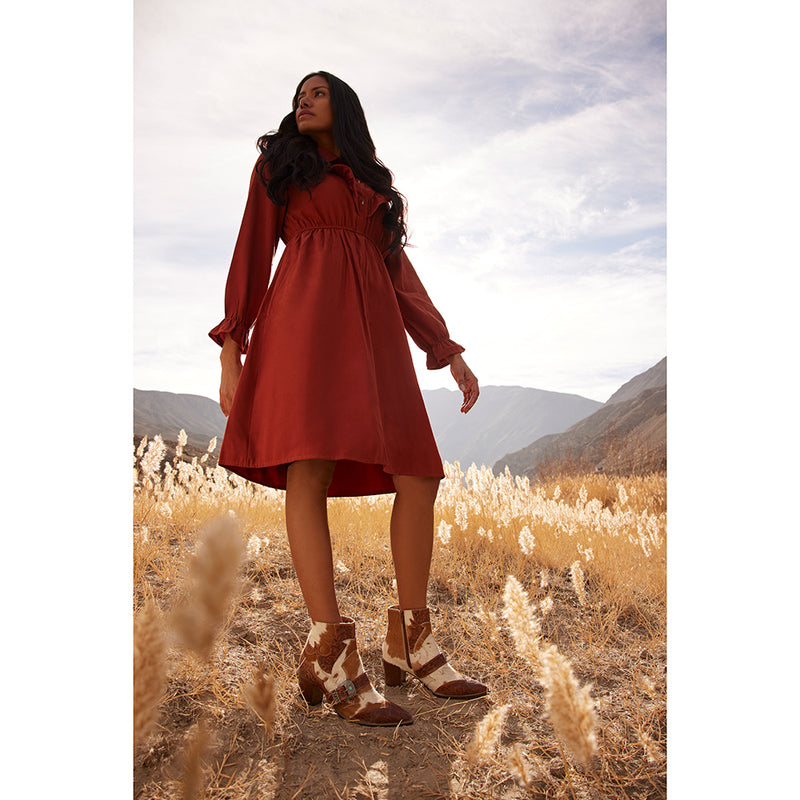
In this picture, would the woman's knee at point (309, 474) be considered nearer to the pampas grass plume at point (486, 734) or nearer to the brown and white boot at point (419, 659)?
the brown and white boot at point (419, 659)

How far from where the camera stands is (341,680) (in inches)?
43.8

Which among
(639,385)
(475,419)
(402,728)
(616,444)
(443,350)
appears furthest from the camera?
(639,385)

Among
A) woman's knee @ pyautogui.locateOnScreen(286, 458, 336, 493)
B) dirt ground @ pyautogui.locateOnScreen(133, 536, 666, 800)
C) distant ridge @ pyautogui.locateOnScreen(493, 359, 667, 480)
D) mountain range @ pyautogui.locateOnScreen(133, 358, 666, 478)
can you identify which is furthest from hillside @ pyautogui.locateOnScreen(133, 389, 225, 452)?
distant ridge @ pyautogui.locateOnScreen(493, 359, 667, 480)

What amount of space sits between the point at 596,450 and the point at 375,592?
13.2 ft

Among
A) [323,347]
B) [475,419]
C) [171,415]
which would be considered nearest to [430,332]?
[323,347]

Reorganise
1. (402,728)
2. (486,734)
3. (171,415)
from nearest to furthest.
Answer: (486,734) → (402,728) → (171,415)

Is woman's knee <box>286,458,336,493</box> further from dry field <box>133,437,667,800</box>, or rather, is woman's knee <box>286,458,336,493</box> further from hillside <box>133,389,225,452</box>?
hillside <box>133,389,225,452</box>

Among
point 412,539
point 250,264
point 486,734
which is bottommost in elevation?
point 486,734

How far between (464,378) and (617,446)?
135 inches

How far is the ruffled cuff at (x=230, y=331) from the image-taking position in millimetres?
1274

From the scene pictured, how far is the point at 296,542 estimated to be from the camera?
1.18 meters

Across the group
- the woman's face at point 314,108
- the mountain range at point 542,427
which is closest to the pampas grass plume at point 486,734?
the woman's face at point 314,108

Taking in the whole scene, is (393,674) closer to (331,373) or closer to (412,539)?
(412,539)
